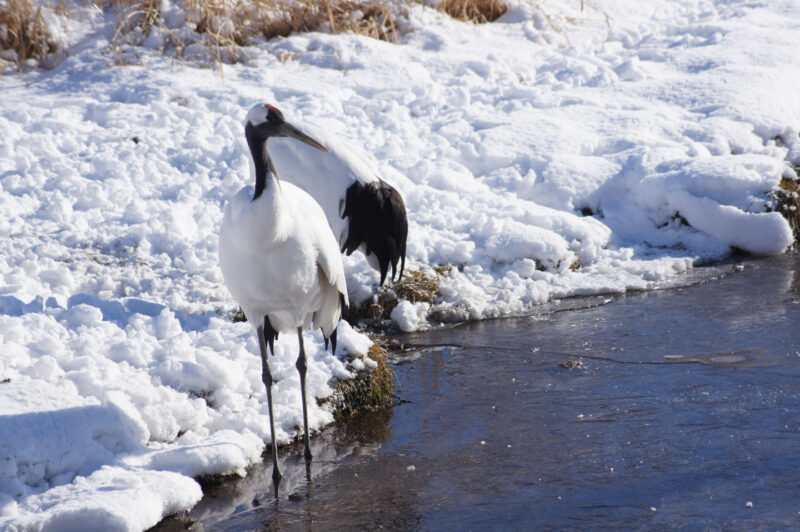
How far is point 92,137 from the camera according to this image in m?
7.45

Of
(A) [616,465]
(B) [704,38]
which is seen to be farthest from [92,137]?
(B) [704,38]

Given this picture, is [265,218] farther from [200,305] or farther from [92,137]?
[92,137]

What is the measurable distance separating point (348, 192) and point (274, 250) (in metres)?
1.91

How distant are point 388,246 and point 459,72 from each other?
4554mm

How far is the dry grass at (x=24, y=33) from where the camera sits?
8.88 meters

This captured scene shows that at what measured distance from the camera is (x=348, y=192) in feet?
18.9

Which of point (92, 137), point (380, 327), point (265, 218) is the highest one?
point (265, 218)

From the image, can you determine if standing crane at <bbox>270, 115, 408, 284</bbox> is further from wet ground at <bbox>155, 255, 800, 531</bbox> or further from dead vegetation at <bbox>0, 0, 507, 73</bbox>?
dead vegetation at <bbox>0, 0, 507, 73</bbox>

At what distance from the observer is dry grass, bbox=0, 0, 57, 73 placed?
8875mm

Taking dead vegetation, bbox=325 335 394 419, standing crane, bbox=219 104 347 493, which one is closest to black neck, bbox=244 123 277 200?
standing crane, bbox=219 104 347 493

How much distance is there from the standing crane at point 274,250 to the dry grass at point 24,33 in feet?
19.4

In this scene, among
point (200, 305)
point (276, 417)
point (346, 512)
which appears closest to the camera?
point (346, 512)

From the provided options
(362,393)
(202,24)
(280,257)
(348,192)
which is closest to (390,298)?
(348,192)

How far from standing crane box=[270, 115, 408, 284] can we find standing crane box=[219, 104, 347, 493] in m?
1.35
